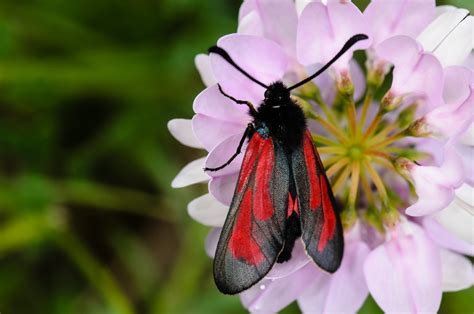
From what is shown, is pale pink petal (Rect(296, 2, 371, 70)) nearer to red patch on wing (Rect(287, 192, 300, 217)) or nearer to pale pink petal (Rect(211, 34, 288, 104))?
pale pink petal (Rect(211, 34, 288, 104))

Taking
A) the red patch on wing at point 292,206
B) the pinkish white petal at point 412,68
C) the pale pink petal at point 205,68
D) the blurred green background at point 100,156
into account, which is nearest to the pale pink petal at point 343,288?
the red patch on wing at point 292,206

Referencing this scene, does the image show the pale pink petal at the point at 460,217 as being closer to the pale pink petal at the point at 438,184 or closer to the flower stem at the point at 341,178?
the pale pink petal at the point at 438,184

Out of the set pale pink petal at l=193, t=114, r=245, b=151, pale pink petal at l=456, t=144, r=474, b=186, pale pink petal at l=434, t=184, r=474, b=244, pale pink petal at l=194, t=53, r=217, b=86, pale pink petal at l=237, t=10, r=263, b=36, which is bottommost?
pale pink petal at l=434, t=184, r=474, b=244

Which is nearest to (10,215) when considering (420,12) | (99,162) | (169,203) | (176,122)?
(99,162)

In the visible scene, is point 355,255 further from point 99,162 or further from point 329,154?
point 99,162

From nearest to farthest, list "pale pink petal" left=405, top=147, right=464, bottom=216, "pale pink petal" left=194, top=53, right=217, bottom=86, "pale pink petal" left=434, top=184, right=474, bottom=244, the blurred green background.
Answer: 1. "pale pink petal" left=405, top=147, right=464, bottom=216
2. "pale pink petal" left=434, top=184, right=474, bottom=244
3. "pale pink petal" left=194, top=53, right=217, bottom=86
4. the blurred green background

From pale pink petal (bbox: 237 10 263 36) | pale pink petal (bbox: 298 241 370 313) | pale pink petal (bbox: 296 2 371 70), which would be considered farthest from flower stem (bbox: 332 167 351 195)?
pale pink petal (bbox: 237 10 263 36)

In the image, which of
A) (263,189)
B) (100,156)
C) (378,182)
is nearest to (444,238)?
(378,182)
